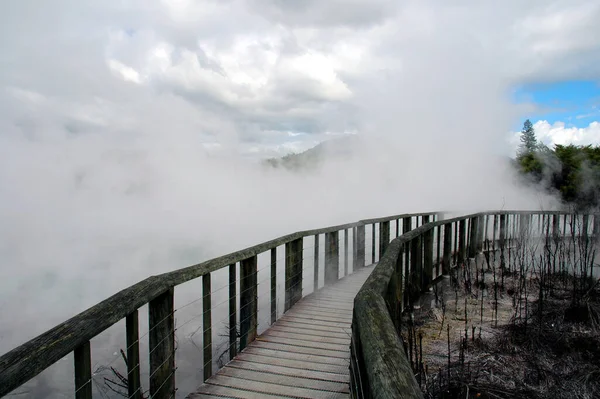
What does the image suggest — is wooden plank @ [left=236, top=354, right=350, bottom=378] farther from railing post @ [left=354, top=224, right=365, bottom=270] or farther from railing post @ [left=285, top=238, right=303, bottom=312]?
railing post @ [left=354, top=224, right=365, bottom=270]

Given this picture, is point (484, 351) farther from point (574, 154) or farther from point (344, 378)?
point (574, 154)

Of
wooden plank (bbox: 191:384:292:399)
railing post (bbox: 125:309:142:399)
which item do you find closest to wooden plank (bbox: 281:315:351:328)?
wooden plank (bbox: 191:384:292:399)

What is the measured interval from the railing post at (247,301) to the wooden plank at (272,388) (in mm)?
743

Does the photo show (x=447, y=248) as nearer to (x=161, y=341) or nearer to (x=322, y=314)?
(x=322, y=314)

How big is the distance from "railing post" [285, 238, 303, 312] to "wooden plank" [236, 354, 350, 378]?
4.54ft

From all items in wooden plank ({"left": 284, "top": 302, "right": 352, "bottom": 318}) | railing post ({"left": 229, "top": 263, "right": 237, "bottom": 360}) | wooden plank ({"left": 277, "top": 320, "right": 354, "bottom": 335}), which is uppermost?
railing post ({"left": 229, "top": 263, "right": 237, "bottom": 360})

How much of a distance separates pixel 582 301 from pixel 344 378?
3.03 meters

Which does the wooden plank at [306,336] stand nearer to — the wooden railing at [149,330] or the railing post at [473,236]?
the wooden railing at [149,330]

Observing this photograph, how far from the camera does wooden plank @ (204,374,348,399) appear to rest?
276 cm

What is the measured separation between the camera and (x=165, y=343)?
8.52 feet

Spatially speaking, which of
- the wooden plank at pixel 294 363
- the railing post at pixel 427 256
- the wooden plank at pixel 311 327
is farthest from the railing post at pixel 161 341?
the railing post at pixel 427 256

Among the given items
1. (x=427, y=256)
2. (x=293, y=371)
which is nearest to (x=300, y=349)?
(x=293, y=371)

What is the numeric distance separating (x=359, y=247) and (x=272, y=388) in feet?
16.4

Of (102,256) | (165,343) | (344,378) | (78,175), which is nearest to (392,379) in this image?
(165,343)
